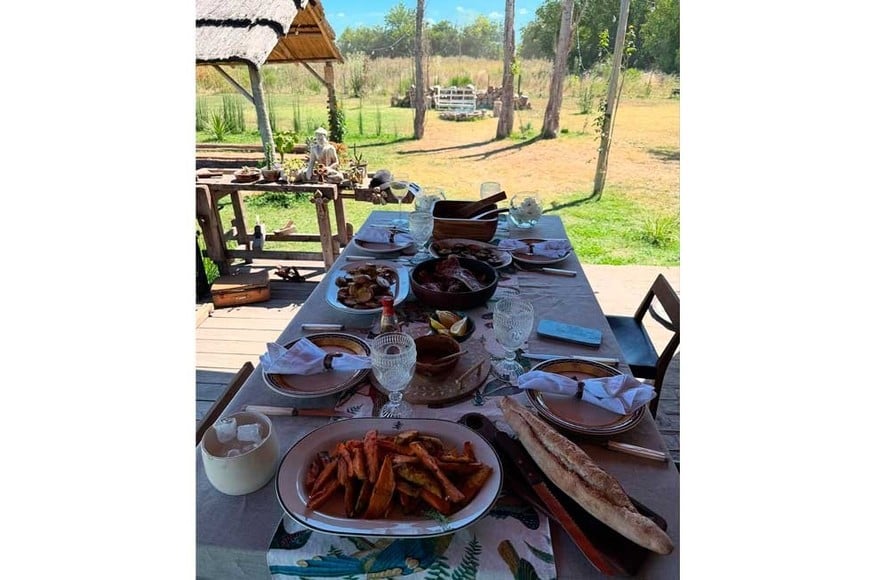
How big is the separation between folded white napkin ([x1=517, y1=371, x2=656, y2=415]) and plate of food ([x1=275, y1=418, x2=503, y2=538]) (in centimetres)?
23

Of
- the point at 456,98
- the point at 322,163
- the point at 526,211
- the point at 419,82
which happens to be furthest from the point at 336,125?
the point at 526,211

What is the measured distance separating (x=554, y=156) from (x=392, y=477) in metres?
6.74

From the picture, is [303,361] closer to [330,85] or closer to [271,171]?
[271,171]

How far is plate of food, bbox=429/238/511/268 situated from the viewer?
6.10ft

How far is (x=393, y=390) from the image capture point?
101 cm

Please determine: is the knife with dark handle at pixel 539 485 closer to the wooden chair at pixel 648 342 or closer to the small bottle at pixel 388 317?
the small bottle at pixel 388 317

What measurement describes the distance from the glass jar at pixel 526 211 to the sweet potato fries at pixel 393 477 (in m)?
1.62

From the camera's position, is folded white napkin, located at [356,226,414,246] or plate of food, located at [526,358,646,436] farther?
folded white napkin, located at [356,226,414,246]

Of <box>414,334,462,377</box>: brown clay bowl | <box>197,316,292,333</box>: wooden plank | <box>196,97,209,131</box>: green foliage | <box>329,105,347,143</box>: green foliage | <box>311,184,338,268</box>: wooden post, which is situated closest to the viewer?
<box>414,334,462,377</box>: brown clay bowl

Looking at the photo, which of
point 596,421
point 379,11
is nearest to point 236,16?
point 596,421

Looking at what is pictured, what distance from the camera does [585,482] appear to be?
2.46 ft

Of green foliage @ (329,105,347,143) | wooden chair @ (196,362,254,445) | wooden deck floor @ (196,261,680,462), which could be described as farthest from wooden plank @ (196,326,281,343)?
green foliage @ (329,105,347,143)

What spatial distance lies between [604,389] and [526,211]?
137 cm

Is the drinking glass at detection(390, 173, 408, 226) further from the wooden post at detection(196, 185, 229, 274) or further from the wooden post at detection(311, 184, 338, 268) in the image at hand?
the wooden post at detection(196, 185, 229, 274)
